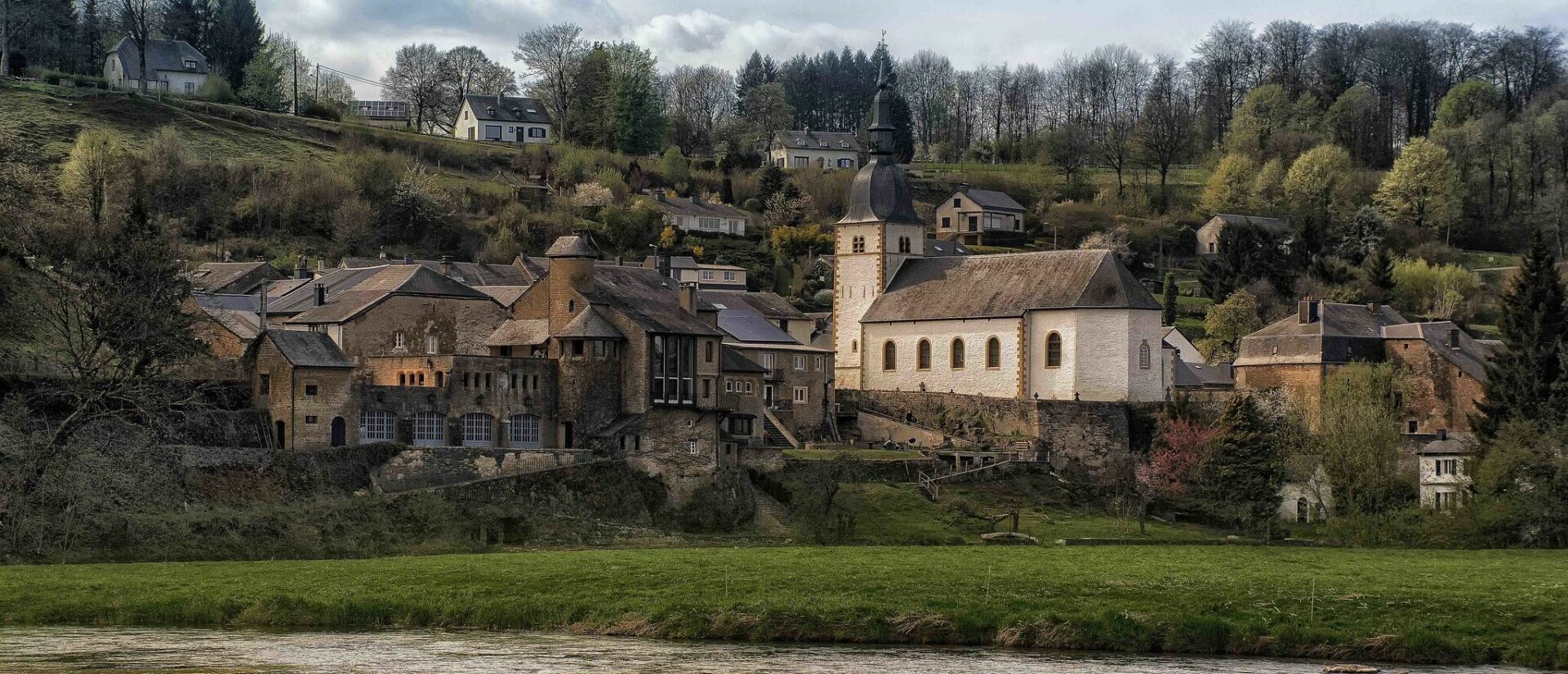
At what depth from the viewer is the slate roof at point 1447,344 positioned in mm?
72856

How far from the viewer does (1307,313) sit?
76125 mm

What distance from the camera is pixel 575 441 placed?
6072 cm

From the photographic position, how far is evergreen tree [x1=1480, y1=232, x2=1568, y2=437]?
6425 centimetres

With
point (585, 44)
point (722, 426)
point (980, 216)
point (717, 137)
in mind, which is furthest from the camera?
point (717, 137)

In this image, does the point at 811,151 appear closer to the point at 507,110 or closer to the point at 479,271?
the point at 507,110

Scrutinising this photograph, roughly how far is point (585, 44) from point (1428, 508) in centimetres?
9555

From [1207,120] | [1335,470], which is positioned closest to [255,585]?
[1335,470]

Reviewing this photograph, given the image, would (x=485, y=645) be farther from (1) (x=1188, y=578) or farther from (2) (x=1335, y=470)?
(2) (x=1335, y=470)

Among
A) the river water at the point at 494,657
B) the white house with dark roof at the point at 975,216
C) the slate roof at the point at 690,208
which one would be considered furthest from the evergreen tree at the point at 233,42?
the river water at the point at 494,657

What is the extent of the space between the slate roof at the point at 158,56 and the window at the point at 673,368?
74437mm

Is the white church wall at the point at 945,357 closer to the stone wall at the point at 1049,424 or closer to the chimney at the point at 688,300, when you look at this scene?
the stone wall at the point at 1049,424

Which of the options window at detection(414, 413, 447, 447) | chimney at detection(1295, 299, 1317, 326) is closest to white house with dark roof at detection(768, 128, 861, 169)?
chimney at detection(1295, 299, 1317, 326)

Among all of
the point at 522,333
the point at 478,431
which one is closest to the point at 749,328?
the point at 522,333

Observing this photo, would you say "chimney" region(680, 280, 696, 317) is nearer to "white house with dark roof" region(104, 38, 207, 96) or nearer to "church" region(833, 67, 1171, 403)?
"church" region(833, 67, 1171, 403)
